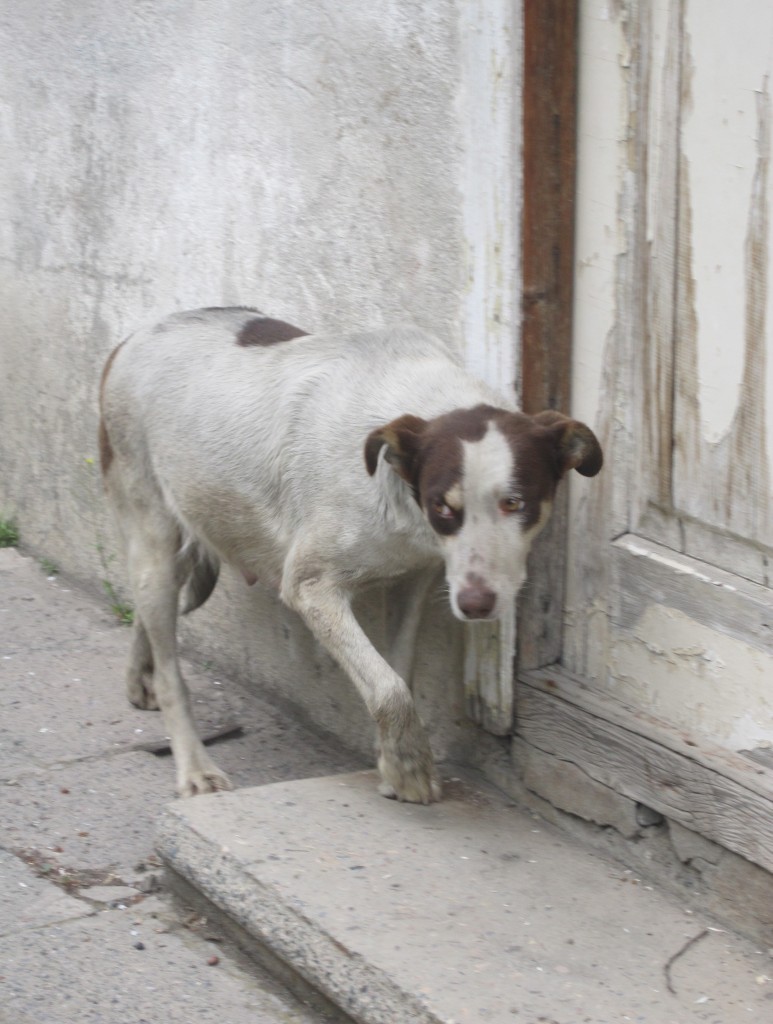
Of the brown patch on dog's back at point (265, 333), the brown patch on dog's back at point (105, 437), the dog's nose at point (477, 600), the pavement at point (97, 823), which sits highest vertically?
the brown patch on dog's back at point (265, 333)

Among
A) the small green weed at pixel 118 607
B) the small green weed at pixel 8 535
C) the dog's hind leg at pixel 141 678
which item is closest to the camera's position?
the dog's hind leg at pixel 141 678

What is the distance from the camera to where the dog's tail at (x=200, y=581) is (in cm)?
511

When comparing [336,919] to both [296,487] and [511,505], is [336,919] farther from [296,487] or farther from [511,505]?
[296,487]

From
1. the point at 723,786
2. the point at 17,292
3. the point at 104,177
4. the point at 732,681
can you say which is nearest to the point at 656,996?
the point at 723,786

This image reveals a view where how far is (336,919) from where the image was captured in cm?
348

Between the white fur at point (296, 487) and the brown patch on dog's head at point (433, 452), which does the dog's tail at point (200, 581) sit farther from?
the brown patch on dog's head at point (433, 452)

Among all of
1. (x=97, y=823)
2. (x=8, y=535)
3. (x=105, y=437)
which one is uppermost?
(x=105, y=437)

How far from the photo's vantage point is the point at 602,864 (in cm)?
393

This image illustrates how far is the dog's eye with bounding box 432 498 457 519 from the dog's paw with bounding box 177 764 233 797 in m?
1.43

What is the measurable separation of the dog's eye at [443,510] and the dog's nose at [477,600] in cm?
18

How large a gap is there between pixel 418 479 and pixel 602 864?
1120 mm

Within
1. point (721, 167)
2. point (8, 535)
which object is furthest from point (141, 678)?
point (721, 167)

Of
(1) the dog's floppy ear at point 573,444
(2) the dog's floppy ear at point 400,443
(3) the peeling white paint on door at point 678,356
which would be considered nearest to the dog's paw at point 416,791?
(3) the peeling white paint on door at point 678,356

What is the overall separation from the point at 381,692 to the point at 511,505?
0.68 meters
